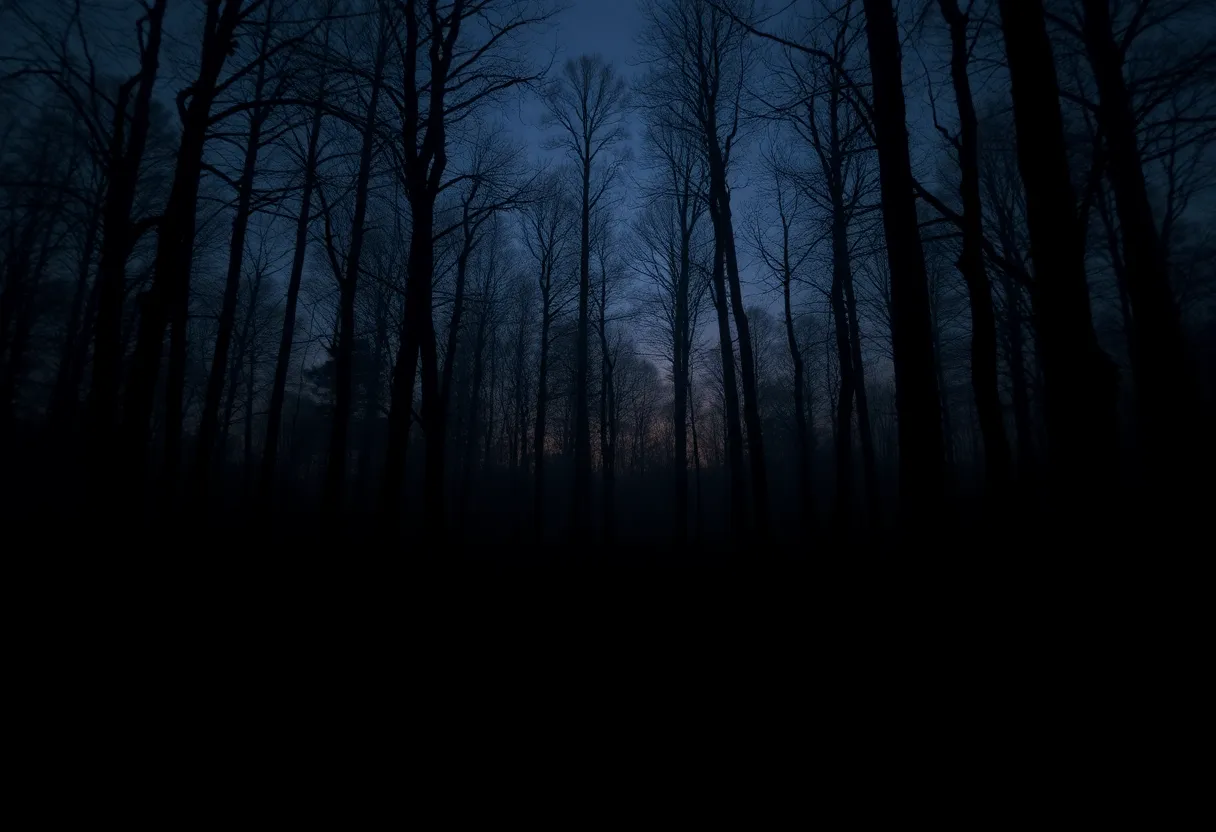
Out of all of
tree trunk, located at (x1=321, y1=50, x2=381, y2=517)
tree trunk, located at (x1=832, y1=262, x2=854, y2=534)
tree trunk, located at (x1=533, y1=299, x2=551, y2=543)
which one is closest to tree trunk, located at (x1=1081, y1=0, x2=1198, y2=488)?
tree trunk, located at (x1=832, y1=262, x2=854, y2=534)

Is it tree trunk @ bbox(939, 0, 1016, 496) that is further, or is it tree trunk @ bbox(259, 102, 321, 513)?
tree trunk @ bbox(259, 102, 321, 513)

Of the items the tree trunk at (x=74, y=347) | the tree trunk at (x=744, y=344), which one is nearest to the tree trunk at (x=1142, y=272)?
the tree trunk at (x=744, y=344)

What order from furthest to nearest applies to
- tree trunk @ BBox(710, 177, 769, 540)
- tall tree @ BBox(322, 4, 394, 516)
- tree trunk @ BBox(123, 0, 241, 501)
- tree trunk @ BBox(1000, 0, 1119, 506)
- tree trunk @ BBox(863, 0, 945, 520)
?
tree trunk @ BBox(710, 177, 769, 540), tall tree @ BBox(322, 4, 394, 516), tree trunk @ BBox(123, 0, 241, 501), tree trunk @ BBox(863, 0, 945, 520), tree trunk @ BBox(1000, 0, 1119, 506)

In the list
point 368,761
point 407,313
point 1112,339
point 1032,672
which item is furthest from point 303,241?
point 1112,339

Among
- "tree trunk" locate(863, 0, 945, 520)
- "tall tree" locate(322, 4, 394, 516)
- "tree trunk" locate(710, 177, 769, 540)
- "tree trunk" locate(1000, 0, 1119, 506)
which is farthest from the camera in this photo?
"tree trunk" locate(710, 177, 769, 540)

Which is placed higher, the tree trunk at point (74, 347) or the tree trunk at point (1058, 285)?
the tree trunk at point (74, 347)

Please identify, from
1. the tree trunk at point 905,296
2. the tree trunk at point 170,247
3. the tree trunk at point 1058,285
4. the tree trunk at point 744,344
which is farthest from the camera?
the tree trunk at point 744,344

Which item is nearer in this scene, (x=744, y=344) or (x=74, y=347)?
(x=744, y=344)

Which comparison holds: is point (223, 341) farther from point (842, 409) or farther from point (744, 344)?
point (842, 409)

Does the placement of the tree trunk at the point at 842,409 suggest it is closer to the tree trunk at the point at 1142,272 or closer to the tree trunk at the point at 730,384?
the tree trunk at the point at 730,384

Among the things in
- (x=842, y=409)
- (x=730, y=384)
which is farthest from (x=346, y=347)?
(x=842, y=409)

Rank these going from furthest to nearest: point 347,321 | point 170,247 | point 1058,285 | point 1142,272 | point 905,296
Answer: point 347,321
point 1142,272
point 170,247
point 905,296
point 1058,285

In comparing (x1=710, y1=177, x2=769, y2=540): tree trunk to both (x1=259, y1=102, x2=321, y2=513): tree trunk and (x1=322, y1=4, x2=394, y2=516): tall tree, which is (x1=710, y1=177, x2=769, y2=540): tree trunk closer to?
(x1=322, y1=4, x2=394, y2=516): tall tree

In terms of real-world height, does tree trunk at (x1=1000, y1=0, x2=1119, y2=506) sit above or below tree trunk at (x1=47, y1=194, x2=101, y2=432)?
below
